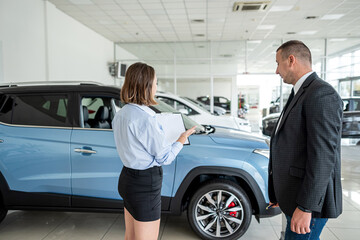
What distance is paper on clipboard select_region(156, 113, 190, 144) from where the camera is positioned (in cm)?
197

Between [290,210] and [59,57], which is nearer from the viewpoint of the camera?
[290,210]

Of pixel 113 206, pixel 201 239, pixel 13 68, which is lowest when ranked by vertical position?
pixel 201 239

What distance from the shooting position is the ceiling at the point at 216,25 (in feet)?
26.2

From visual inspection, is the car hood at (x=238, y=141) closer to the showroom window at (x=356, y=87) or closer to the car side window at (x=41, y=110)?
the car side window at (x=41, y=110)

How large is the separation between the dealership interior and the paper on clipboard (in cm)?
112

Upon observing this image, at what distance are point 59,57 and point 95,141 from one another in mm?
6862

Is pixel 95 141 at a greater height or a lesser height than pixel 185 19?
lesser

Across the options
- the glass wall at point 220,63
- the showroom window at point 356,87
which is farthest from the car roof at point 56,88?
the showroom window at point 356,87

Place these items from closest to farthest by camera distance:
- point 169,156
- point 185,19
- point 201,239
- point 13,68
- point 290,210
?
point 290,210
point 169,156
point 201,239
point 13,68
point 185,19

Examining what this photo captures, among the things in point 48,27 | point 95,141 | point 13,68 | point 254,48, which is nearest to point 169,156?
point 95,141

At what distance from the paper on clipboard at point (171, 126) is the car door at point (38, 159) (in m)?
1.08

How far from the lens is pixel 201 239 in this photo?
2703 mm

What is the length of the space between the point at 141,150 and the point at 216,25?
9527 mm

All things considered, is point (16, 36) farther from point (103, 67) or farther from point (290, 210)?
point (290, 210)
